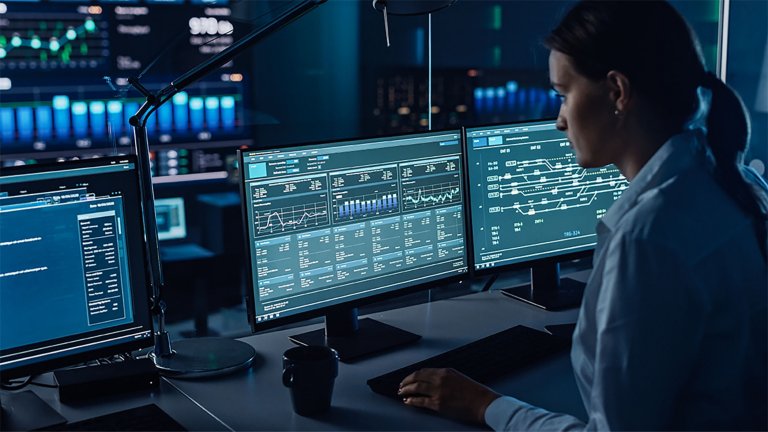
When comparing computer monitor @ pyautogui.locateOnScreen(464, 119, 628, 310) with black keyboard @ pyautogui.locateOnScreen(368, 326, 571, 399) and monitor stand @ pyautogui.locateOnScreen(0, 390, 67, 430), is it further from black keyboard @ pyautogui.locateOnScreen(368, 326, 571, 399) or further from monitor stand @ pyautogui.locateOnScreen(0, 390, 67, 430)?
monitor stand @ pyautogui.locateOnScreen(0, 390, 67, 430)

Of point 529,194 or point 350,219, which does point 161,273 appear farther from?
point 529,194

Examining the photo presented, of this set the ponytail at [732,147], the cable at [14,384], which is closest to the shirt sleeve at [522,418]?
the ponytail at [732,147]

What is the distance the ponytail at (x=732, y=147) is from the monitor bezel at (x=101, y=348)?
96 centimetres

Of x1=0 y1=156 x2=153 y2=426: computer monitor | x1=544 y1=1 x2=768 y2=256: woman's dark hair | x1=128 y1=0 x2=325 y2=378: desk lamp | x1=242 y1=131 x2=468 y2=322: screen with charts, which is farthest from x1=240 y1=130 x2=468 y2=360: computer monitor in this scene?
x1=544 y1=1 x2=768 y2=256: woman's dark hair

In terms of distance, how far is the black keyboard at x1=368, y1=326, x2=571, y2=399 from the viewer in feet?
5.00

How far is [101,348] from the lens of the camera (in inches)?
57.2

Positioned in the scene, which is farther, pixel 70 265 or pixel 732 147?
pixel 70 265

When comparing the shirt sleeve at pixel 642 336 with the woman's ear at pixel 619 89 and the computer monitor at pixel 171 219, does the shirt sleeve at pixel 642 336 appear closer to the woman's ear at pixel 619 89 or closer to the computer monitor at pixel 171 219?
the woman's ear at pixel 619 89

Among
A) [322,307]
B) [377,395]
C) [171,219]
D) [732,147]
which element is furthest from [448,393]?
[171,219]

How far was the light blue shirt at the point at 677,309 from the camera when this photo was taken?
3.51 ft

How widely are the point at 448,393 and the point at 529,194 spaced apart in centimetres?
73

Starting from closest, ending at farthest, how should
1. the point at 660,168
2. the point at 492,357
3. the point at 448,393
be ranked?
the point at 660,168, the point at 448,393, the point at 492,357

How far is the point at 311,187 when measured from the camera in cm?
165

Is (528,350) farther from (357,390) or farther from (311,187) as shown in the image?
(311,187)
